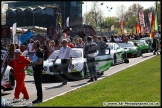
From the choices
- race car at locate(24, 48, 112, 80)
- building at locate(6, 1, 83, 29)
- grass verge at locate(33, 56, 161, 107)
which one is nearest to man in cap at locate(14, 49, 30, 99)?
grass verge at locate(33, 56, 161, 107)

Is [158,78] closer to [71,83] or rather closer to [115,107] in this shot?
[71,83]

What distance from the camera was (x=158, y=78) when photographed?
14.6 meters

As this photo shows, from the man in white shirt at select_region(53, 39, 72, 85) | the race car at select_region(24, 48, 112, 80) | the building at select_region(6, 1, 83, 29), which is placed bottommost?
the race car at select_region(24, 48, 112, 80)

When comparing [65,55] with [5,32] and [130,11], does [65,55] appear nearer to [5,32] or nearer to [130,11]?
[5,32]

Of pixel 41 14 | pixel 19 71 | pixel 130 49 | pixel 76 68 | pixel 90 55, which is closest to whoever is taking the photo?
pixel 19 71

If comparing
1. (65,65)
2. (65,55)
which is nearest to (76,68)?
(65,65)

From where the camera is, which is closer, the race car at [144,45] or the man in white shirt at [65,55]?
the man in white shirt at [65,55]

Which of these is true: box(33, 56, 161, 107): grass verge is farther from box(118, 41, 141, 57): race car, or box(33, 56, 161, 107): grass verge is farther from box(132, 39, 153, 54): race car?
box(132, 39, 153, 54): race car

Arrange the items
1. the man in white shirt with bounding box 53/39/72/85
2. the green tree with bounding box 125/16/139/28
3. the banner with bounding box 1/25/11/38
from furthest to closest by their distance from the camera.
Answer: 1. the green tree with bounding box 125/16/139/28
2. the banner with bounding box 1/25/11/38
3. the man in white shirt with bounding box 53/39/72/85

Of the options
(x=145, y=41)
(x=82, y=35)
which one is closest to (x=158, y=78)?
(x=82, y=35)

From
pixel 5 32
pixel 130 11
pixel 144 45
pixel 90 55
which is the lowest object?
pixel 90 55

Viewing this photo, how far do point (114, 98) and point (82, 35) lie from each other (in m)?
19.8

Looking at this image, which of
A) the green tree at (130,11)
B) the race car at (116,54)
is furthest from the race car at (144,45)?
the green tree at (130,11)

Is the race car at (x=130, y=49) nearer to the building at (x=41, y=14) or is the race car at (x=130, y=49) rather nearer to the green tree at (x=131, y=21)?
the building at (x=41, y=14)
